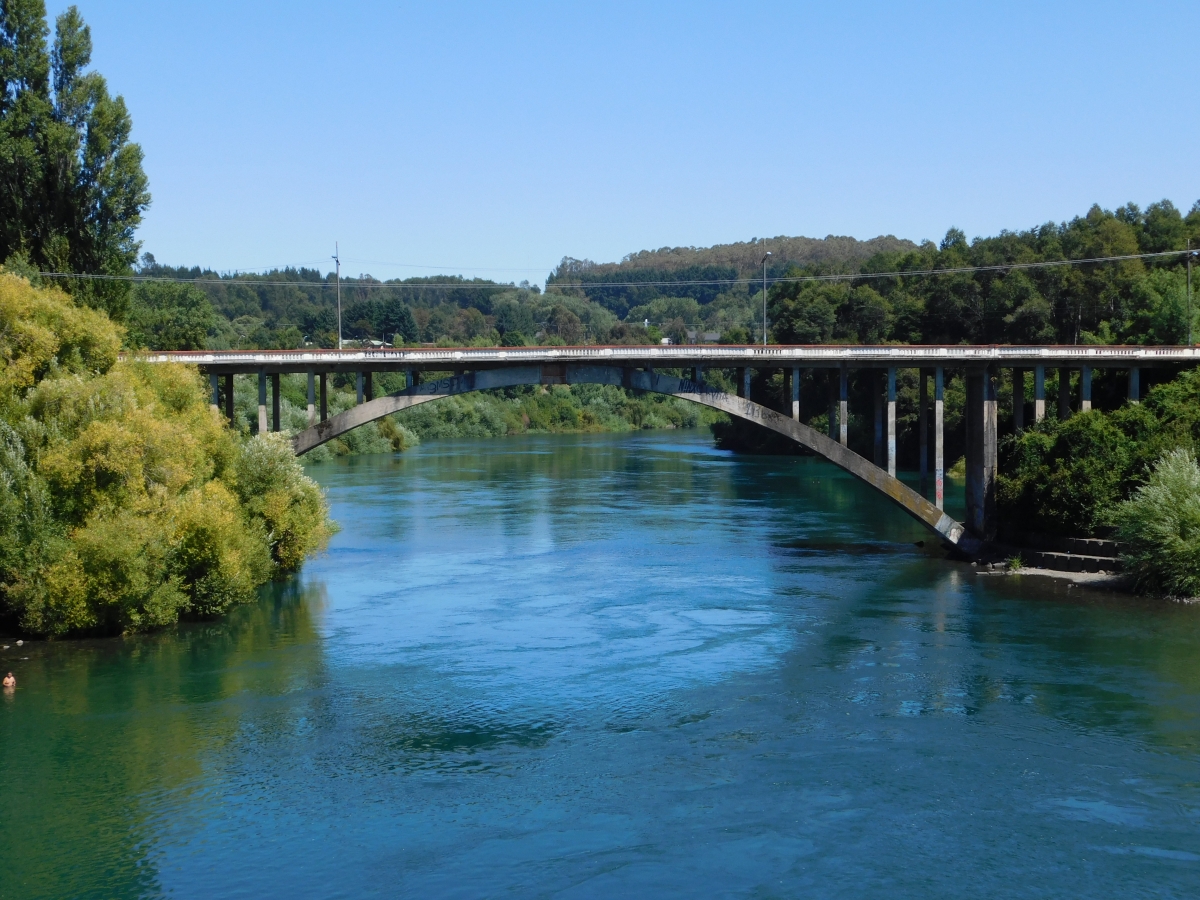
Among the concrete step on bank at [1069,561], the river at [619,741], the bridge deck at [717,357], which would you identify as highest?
the bridge deck at [717,357]

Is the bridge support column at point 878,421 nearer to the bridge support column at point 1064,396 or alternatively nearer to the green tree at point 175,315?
the bridge support column at point 1064,396

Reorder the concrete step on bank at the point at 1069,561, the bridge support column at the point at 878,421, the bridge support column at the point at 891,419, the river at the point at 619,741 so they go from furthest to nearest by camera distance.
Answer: the bridge support column at the point at 878,421
the bridge support column at the point at 891,419
the concrete step on bank at the point at 1069,561
the river at the point at 619,741

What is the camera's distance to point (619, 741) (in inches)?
975

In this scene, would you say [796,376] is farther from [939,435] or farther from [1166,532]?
[1166,532]

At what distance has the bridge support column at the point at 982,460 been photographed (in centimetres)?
4344

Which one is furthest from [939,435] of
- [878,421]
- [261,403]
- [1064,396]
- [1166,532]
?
[261,403]

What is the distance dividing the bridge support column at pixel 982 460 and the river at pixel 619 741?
3563 millimetres

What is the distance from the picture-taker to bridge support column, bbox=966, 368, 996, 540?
143 ft

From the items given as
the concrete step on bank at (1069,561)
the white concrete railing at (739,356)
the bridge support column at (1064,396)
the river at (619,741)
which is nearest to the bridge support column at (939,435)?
the white concrete railing at (739,356)

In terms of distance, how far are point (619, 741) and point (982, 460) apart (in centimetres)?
2289

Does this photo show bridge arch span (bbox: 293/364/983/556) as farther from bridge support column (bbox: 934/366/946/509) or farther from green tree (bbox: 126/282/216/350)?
green tree (bbox: 126/282/216/350)

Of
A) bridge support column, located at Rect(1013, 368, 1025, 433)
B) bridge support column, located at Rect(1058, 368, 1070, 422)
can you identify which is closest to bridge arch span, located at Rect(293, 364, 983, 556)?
bridge support column, located at Rect(1013, 368, 1025, 433)

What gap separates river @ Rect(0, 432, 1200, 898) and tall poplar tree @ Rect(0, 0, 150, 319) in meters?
14.6

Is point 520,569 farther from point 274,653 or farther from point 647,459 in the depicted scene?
point 647,459
